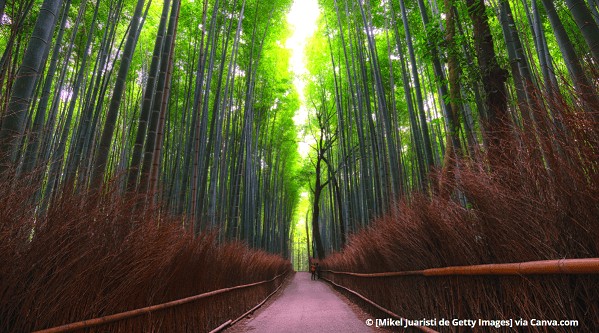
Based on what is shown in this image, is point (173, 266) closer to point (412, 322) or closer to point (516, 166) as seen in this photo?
point (412, 322)

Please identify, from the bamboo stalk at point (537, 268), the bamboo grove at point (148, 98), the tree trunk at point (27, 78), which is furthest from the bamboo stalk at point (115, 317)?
the bamboo stalk at point (537, 268)

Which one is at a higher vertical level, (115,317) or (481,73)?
(481,73)

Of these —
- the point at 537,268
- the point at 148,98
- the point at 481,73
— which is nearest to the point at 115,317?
the point at 537,268

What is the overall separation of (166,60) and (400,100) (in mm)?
Result: 8001

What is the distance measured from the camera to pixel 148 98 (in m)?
3.19

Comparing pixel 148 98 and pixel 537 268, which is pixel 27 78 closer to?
pixel 148 98

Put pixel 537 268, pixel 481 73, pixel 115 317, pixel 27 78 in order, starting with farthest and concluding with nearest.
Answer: pixel 481 73 < pixel 27 78 < pixel 115 317 < pixel 537 268

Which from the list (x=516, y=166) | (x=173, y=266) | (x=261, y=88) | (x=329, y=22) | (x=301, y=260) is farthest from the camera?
(x=301, y=260)

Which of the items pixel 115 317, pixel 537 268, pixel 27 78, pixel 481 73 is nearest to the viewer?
pixel 537 268

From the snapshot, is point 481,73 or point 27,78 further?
point 481,73

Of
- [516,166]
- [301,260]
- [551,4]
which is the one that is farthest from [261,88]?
[301,260]

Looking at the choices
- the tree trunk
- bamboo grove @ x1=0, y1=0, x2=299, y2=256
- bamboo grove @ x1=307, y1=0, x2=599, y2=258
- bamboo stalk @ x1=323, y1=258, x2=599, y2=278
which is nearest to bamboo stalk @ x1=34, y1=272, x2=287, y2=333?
bamboo grove @ x1=0, y1=0, x2=299, y2=256

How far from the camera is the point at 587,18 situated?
219cm

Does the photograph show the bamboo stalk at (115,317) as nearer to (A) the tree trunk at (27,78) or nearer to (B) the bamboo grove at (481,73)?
(A) the tree trunk at (27,78)
